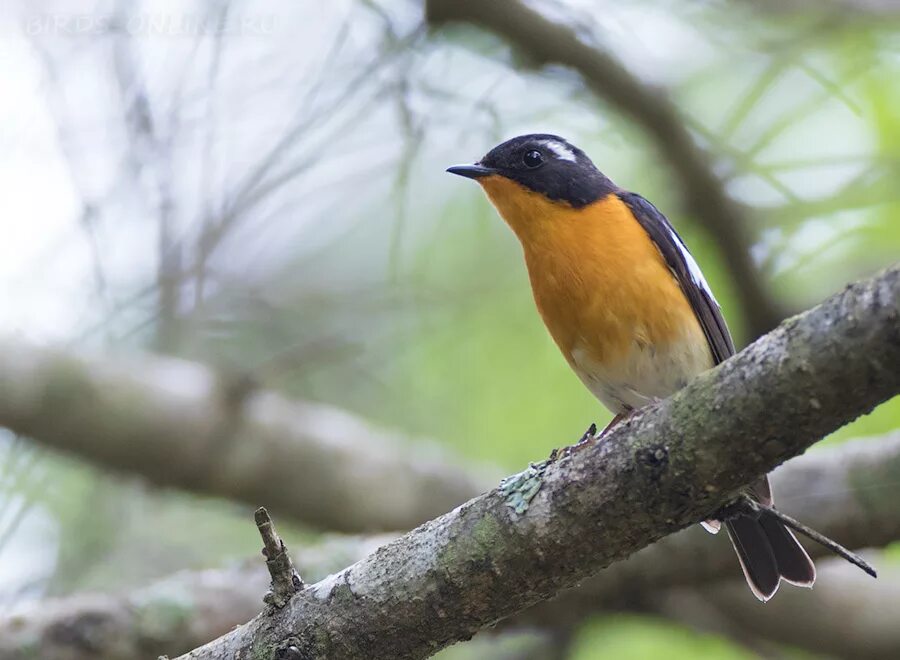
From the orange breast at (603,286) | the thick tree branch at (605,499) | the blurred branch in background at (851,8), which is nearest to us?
the thick tree branch at (605,499)

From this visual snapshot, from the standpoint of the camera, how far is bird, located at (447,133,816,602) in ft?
11.5

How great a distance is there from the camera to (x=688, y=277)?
394 centimetres

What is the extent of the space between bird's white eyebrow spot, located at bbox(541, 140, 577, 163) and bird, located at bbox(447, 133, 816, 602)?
0.12 metres

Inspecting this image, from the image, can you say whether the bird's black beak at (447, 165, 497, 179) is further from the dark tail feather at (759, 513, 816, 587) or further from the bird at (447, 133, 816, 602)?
the dark tail feather at (759, 513, 816, 587)

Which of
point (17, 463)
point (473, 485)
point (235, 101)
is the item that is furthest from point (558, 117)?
point (17, 463)

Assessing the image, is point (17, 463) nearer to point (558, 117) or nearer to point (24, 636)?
point (24, 636)

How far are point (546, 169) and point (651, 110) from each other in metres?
1.41

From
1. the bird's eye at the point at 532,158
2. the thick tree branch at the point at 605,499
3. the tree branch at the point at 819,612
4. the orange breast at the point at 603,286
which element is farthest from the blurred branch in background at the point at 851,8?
the thick tree branch at the point at 605,499

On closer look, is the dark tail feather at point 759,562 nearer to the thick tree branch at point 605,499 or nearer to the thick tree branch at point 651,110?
the thick tree branch at point 605,499

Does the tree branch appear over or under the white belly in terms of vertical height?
under

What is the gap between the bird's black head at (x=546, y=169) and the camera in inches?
165

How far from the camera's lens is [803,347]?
1.96m

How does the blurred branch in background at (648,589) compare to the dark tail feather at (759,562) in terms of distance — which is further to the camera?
the blurred branch in background at (648,589)

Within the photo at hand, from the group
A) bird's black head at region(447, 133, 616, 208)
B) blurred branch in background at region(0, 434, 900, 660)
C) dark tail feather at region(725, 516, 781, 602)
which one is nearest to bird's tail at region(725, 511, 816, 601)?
dark tail feather at region(725, 516, 781, 602)
